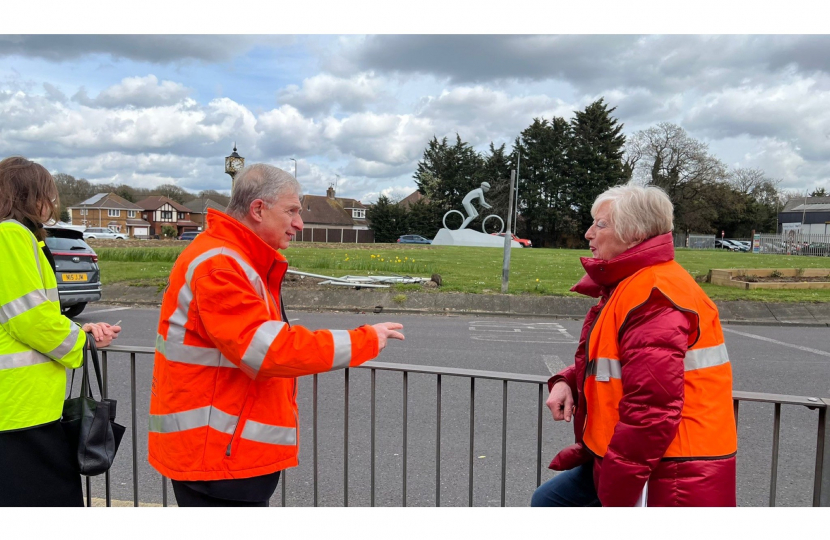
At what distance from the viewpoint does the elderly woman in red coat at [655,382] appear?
1771 millimetres

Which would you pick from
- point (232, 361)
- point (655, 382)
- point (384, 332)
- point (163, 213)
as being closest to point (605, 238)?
point (655, 382)

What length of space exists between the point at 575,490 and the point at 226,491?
1.31 m

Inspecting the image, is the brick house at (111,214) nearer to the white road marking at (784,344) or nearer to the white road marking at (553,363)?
the white road marking at (784,344)

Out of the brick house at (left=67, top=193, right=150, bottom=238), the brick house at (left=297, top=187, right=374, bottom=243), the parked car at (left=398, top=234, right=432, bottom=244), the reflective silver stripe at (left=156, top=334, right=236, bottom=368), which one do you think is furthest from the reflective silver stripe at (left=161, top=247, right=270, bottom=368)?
the brick house at (left=67, top=193, right=150, bottom=238)

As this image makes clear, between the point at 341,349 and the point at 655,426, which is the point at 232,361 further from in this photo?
the point at 655,426

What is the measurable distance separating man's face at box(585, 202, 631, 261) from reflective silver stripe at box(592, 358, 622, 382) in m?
0.41

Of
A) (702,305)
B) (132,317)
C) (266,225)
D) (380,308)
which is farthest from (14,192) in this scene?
(380,308)

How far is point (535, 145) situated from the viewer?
62.5 m

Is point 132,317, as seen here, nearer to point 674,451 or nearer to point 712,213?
point 674,451

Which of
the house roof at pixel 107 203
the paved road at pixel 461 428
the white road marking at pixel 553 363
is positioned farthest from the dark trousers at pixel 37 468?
the house roof at pixel 107 203

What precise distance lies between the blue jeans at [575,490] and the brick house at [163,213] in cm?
10869

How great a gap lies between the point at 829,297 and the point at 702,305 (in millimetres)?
14748

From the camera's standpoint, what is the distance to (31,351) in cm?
223

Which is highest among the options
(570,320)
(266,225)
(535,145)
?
(535,145)
